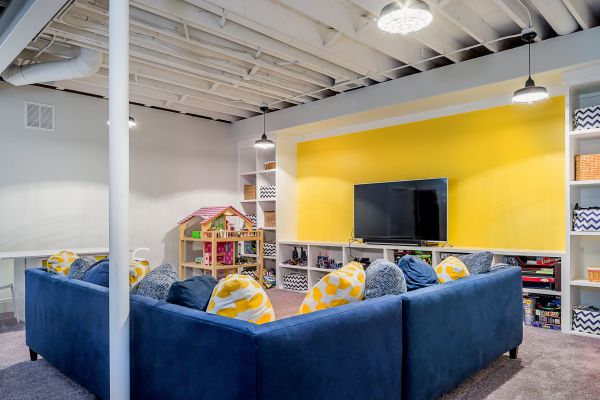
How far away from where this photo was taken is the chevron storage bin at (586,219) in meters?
3.90

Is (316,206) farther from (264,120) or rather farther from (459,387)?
(459,387)

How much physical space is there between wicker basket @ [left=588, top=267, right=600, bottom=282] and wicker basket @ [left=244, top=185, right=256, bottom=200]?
471cm

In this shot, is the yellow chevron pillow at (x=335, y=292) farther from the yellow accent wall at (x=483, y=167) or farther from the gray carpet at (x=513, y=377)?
the yellow accent wall at (x=483, y=167)

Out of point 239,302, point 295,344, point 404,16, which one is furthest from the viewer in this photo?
point 404,16

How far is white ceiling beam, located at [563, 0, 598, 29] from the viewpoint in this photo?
3406 mm

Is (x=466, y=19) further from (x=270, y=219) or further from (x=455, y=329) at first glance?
(x=270, y=219)

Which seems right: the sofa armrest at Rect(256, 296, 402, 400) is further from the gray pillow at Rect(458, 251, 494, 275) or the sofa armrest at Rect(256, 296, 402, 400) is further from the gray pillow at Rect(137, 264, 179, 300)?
the gray pillow at Rect(458, 251, 494, 275)

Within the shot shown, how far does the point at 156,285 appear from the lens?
7.68ft

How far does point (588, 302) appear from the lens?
13.9 feet

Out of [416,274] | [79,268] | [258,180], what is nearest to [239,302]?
[416,274]

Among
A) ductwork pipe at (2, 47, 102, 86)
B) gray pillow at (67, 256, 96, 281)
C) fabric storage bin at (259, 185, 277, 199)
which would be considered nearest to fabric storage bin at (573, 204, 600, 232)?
fabric storage bin at (259, 185, 277, 199)

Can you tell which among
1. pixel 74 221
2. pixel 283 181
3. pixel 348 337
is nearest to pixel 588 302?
pixel 348 337

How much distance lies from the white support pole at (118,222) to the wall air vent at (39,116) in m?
3.82

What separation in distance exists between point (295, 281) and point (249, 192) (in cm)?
181
